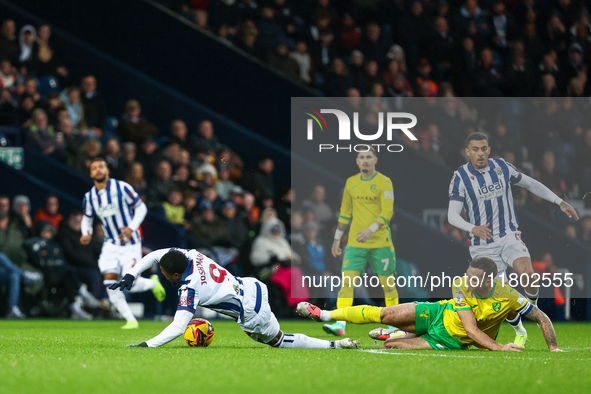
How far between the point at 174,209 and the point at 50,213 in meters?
1.91

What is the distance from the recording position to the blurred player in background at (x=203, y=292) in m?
6.68

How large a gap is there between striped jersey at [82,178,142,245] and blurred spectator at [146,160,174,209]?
7.37 ft

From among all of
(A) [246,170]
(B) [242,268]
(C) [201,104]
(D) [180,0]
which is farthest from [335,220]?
(D) [180,0]

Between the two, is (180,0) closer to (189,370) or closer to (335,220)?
(335,220)

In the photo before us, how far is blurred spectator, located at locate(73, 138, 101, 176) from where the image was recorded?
13.2m

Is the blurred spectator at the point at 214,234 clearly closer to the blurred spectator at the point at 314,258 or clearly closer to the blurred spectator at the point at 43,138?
the blurred spectator at the point at 314,258

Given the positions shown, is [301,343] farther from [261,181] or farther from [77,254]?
[261,181]

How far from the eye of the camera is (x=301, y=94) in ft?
47.7

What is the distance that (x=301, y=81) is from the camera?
15422 millimetres

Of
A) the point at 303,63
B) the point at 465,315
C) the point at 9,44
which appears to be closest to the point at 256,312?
the point at 465,315

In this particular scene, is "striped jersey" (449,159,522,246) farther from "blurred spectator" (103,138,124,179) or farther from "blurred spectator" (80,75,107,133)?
"blurred spectator" (80,75,107,133)

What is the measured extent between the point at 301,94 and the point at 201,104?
6.34 ft

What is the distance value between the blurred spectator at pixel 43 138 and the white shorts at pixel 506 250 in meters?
6.93

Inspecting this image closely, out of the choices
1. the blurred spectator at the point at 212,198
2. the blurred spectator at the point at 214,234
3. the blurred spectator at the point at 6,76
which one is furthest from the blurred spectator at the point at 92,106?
the blurred spectator at the point at 214,234
